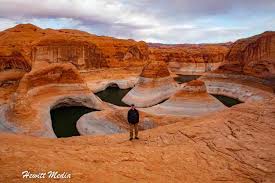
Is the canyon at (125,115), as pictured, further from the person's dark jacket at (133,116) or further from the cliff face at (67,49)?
the person's dark jacket at (133,116)

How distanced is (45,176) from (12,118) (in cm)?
1869

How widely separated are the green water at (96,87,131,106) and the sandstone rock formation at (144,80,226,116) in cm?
1126

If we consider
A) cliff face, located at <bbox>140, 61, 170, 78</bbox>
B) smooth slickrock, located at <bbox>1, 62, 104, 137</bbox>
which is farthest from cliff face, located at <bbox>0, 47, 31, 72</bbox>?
cliff face, located at <bbox>140, 61, 170, 78</bbox>

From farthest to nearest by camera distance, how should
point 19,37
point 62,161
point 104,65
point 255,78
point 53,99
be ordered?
point 104,65 → point 19,37 → point 255,78 → point 53,99 → point 62,161

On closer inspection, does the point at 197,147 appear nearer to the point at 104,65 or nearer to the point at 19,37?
the point at 19,37

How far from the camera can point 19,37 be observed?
158 feet

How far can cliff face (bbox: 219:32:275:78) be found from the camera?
4419 cm

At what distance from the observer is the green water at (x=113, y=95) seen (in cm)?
4499

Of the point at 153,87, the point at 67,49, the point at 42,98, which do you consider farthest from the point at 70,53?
the point at 42,98

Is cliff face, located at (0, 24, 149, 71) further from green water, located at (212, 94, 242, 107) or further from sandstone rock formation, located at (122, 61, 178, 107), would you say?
green water, located at (212, 94, 242, 107)

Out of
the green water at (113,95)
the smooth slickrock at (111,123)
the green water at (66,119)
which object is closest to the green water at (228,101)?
the green water at (113,95)

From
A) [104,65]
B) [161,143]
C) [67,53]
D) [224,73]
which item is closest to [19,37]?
[67,53]

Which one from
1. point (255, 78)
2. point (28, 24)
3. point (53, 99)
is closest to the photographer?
point (53, 99)

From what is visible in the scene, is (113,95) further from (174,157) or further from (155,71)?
(174,157)
